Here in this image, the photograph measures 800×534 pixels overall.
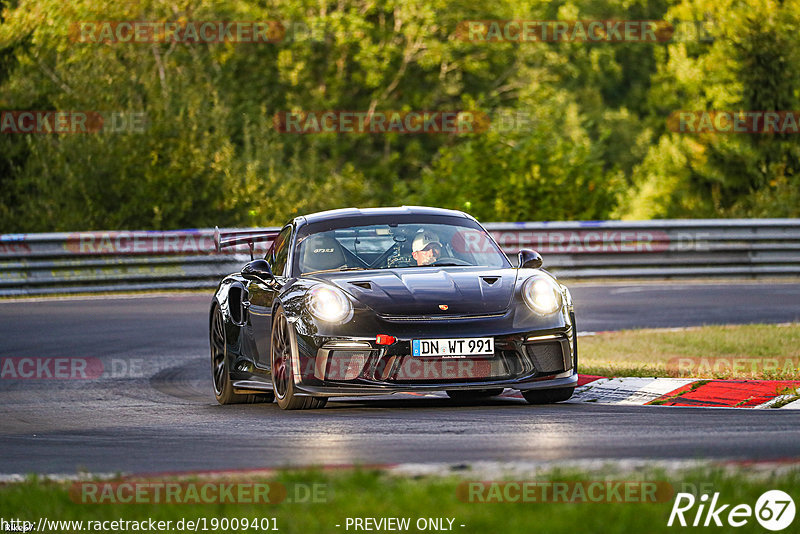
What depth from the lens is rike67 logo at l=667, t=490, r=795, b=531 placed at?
17.0ft

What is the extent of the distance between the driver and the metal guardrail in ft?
43.4

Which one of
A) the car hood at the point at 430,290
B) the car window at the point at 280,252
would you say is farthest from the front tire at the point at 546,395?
the car window at the point at 280,252

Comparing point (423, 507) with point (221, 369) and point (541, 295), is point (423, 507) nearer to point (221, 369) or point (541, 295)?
point (541, 295)

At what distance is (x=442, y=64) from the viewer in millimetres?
46688

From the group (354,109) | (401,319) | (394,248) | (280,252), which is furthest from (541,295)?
(354,109)

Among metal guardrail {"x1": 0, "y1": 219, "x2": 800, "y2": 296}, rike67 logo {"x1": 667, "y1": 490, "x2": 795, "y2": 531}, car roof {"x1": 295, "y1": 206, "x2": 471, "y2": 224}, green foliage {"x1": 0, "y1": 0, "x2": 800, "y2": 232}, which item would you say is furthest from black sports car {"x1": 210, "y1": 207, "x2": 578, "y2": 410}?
metal guardrail {"x1": 0, "y1": 219, "x2": 800, "y2": 296}

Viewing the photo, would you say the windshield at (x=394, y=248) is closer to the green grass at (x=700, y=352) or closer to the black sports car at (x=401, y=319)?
the black sports car at (x=401, y=319)

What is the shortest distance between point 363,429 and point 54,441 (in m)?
1.80

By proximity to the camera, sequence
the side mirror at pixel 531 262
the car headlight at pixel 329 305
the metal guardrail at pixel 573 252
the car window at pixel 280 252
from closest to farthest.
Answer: the car headlight at pixel 329 305, the side mirror at pixel 531 262, the car window at pixel 280 252, the metal guardrail at pixel 573 252

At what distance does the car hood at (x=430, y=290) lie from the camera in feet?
31.1

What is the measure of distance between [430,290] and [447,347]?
0.51 m

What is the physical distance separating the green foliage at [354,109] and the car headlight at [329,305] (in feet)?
28.4

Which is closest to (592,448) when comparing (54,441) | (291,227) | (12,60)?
(54,441)

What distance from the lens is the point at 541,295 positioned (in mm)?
9797
